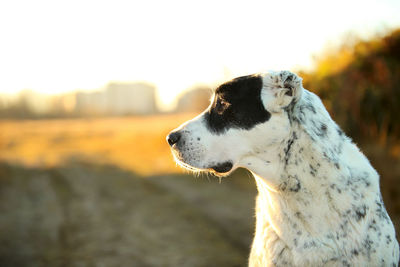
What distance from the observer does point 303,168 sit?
8.03 ft

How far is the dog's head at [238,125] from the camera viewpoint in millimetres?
2502

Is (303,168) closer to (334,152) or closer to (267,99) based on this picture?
(334,152)

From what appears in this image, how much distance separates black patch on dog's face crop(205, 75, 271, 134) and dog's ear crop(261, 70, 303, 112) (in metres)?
0.05

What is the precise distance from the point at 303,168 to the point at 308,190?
0.51 feet

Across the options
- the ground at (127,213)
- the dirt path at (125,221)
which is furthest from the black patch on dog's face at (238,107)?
the dirt path at (125,221)

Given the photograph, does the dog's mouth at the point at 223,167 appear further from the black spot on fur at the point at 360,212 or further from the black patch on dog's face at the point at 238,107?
the black spot on fur at the point at 360,212

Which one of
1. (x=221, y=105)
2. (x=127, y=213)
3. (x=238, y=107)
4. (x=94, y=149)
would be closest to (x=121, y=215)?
(x=127, y=213)

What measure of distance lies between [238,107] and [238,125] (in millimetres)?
135

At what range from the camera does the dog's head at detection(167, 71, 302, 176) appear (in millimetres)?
2502

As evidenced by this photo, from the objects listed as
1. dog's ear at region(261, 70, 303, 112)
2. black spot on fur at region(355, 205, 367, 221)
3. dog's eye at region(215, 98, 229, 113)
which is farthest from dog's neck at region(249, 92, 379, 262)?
dog's eye at region(215, 98, 229, 113)

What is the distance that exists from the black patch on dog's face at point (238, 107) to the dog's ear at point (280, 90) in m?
0.05

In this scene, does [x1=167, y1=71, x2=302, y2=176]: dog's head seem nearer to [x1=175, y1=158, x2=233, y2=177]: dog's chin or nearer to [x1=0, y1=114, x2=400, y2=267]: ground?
[x1=175, y1=158, x2=233, y2=177]: dog's chin

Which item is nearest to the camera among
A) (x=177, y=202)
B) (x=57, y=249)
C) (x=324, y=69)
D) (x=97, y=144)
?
(x=57, y=249)

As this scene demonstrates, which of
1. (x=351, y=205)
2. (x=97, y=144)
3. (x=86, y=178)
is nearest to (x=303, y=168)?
(x=351, y=205)
